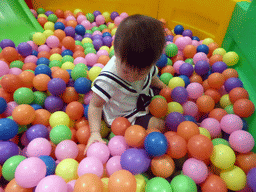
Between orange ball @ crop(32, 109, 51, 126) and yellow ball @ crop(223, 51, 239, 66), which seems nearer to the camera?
orange ball @ crop(32, 109, 51, 126)

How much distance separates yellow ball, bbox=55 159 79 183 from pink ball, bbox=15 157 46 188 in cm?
7

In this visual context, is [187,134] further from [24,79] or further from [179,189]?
[24,79]

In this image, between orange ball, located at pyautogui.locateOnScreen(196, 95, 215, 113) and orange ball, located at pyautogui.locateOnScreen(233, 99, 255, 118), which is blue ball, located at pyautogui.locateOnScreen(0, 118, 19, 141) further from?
orange ball, located at pyautogui.locateOnScreen(233, 99, 255, 118)

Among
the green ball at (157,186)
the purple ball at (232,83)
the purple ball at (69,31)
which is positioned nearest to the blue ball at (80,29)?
the purple ball at (69,31)

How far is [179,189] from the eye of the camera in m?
0.68

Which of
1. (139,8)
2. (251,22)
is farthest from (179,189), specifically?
(139,8)

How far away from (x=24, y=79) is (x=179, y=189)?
0.96 m

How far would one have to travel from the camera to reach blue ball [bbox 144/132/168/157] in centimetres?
73

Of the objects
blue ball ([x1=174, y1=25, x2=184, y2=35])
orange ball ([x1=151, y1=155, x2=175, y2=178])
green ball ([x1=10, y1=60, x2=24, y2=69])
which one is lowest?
green ball ([x1=10, y1=60, x2=24, y2=69])

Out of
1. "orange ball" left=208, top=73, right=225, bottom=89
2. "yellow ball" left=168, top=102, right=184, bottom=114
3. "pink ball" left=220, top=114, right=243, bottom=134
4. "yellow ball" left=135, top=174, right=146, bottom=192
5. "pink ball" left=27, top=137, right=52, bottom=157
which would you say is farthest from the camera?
"orange ball" left=208, top=73, right=225, bottom=89

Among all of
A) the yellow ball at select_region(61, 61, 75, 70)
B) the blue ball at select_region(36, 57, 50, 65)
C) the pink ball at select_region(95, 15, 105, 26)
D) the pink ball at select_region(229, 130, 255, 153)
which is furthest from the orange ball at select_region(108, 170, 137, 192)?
the pink ball at select_region(95, 15, 105, 26)

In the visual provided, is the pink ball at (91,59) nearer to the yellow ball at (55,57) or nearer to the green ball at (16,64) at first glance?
the yellow ball at (55,57)

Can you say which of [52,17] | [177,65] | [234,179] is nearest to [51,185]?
[234,179]

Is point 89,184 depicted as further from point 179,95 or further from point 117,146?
point 179,95
